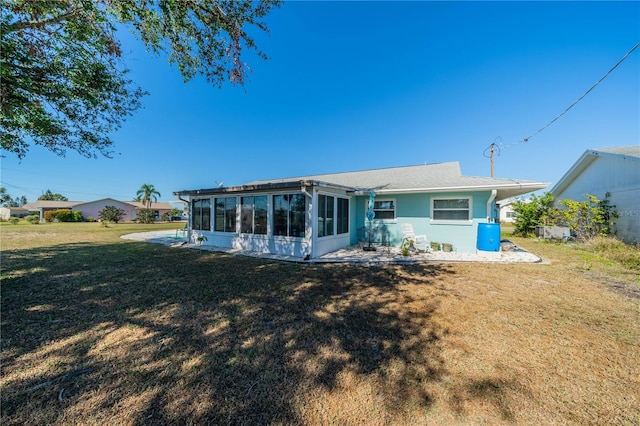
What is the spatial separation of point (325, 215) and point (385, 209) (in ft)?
10.5

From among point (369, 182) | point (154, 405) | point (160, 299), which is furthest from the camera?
point (369, 182)

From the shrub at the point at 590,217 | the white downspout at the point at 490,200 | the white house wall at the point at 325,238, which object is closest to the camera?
the white house wall at the point at 325,238

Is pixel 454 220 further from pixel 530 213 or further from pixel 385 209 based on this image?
pixel 530 213

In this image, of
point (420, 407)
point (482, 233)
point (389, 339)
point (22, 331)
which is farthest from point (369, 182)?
point (22, 331)

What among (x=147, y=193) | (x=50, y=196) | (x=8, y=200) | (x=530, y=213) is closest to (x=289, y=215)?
(x=530, y=213)

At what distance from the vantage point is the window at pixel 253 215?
29.4 ft

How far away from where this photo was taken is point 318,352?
2623 millimetres

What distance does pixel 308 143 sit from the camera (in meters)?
21.4

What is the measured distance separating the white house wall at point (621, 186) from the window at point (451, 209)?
23.0ft

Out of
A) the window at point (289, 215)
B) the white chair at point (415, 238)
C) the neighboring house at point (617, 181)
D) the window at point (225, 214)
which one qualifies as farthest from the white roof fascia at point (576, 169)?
the window at point (225, 214)

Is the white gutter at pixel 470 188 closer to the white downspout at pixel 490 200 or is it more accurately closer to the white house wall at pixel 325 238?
the white downspout at pixel 490 200

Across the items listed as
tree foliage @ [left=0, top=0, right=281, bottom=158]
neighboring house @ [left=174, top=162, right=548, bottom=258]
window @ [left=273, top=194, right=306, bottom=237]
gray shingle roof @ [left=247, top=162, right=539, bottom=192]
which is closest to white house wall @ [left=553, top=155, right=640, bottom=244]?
neighboring house @ [left=174, top=162, right=548, bottom=258]

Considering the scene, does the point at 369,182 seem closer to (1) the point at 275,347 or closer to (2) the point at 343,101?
(2) the point at 343,101

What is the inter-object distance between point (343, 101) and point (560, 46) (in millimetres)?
9691
